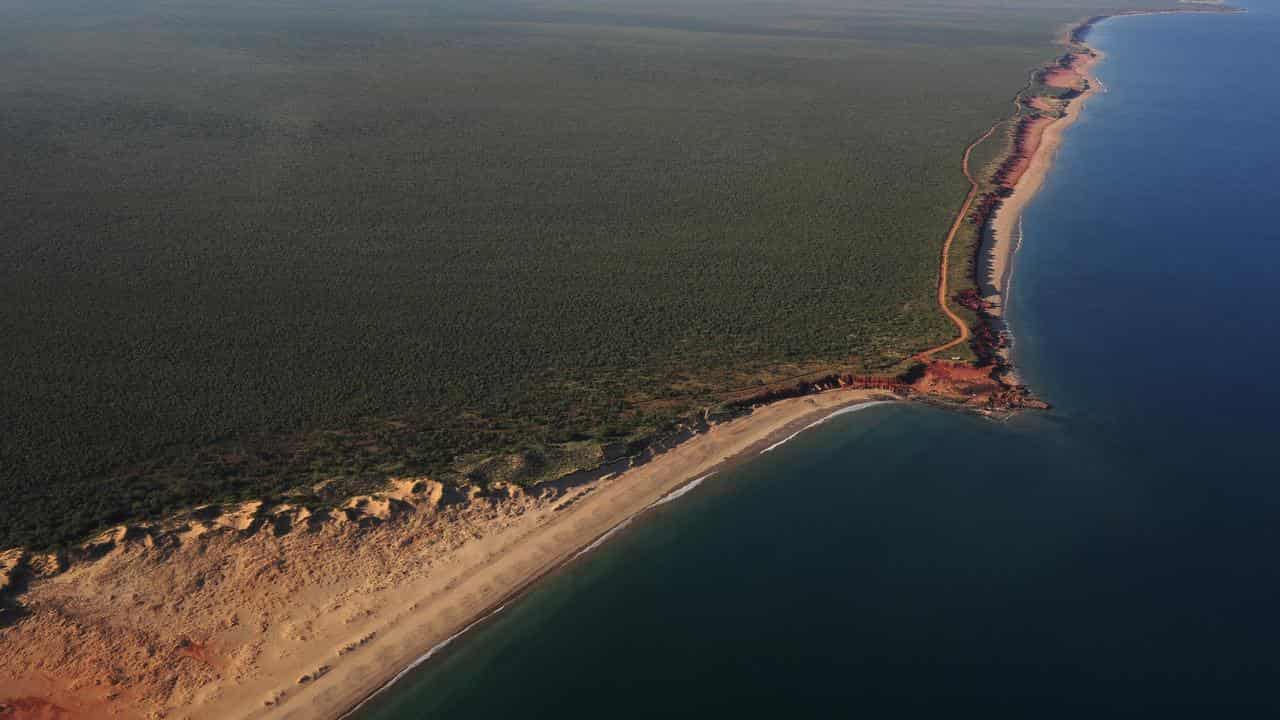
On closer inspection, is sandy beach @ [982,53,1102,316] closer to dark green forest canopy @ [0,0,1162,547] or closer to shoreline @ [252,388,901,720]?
dark green forest canopy @ [0,0,1162,547]

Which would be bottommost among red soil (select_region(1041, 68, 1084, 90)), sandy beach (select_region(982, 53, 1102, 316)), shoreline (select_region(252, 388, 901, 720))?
shoreline (select_region(252, 388, 901, 720))

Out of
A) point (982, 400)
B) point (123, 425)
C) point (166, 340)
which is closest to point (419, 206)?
point (166, 340)

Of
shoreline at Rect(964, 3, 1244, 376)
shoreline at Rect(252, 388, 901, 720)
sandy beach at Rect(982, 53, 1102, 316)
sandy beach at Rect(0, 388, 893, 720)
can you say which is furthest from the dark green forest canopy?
sandy beach at Rect(982, 53, 1102, 316)

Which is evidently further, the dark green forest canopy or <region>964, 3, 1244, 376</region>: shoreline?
<region>964, 3, 1244, 376</region>: shoreline

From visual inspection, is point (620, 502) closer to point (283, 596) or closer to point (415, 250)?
point (283, 596)

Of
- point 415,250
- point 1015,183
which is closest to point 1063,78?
point 1015,183

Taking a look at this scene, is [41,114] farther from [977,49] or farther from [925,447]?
[977,49]
